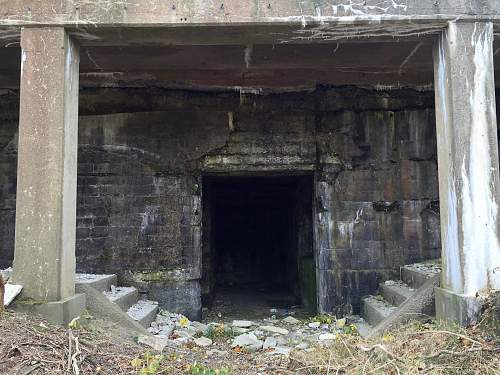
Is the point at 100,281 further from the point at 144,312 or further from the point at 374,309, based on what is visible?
the point at 374,309

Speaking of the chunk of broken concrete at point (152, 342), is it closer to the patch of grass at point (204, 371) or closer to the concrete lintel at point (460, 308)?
the patch of grass at point (204, 371)

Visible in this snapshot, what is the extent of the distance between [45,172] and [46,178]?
57mm

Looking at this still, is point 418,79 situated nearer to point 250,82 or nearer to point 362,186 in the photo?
point 362,186

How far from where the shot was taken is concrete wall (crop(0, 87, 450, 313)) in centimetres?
709

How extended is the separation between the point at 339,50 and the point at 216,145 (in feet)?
7.55

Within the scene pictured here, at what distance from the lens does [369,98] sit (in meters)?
7.40

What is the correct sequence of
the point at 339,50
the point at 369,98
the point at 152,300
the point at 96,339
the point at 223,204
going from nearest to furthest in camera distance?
the point at 96,339
the point at 339,50
the point at 152,300
the point at 369,98
the point at 223,204

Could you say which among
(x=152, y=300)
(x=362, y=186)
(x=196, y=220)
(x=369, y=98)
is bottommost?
(x=152, y=300)

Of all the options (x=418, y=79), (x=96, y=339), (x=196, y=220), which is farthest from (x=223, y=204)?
(x=96, y=339)

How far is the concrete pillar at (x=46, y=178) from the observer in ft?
14.5

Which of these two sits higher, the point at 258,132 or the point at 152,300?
the point at 258,132

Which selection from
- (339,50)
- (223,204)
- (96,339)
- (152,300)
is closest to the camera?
(96,339)

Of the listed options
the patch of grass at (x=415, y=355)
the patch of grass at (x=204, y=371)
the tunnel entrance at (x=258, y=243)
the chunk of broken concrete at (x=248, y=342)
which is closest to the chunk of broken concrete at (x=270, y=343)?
the chunk of broken concrete at (x=248, y=342)

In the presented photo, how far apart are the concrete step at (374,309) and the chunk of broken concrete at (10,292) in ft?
12.9
